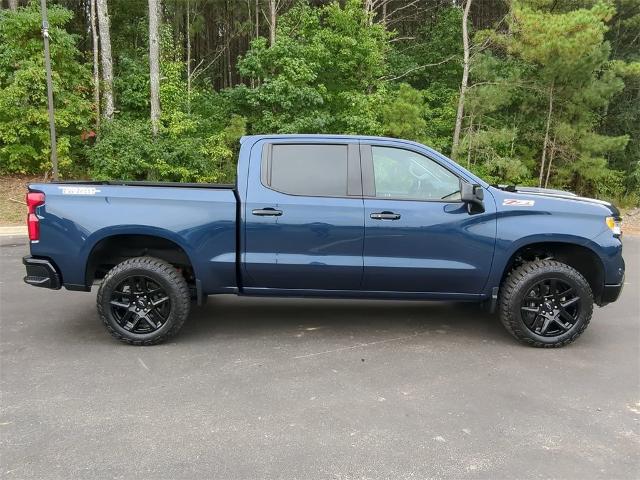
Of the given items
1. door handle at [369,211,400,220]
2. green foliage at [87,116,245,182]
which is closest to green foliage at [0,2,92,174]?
green foliage at [87,116,245,182]

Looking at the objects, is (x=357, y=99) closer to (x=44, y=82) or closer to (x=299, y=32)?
(x=299, y=32)

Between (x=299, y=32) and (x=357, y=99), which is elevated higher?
(x=299, y=32)

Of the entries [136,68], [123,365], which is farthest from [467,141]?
[123,365]

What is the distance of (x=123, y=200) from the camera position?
468cm

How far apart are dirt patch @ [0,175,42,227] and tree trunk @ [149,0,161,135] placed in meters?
3.90

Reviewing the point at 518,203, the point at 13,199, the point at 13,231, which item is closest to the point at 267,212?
the point at 518,203

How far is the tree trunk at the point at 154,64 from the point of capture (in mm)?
16391

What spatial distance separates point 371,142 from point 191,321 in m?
2.56

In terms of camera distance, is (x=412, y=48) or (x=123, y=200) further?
(x=412, y=48)

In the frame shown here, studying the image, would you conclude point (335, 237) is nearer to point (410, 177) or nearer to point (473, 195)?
point (410, 177)

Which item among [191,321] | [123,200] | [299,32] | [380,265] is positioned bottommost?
[191,321]

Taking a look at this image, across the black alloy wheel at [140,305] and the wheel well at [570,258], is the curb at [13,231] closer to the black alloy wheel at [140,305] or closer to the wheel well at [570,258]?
the black alloy wheel at [140,305]

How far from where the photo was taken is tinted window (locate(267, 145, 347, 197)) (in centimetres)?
480

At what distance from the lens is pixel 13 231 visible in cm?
1139
